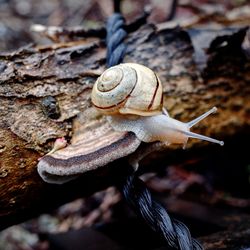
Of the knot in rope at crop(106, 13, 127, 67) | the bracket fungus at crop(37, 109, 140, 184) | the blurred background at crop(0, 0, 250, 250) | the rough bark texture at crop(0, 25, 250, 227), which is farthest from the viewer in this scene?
the blurred background at crop(0, 0, 250, 250)

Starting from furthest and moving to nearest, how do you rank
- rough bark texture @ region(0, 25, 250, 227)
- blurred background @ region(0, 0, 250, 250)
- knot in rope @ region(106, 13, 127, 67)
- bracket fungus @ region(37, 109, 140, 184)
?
blurred background @ region(0, 0, 250, 250) < knot in rope @ region(106, 13, 127, 67) < rough bark texture @ region(0, 25, 250, 227) < bracket fungus @ region(37, 109, 140, 184)

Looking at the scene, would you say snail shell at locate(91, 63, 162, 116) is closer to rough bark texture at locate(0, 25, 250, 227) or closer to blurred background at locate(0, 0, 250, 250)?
rough bark texture at locate(0, 25, 250, 227)

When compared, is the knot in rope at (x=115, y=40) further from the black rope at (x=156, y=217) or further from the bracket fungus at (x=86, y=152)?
the black rope at (x=156, y=217)

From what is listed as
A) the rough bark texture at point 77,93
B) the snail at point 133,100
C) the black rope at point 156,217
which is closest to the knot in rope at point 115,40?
the rough bark texture at point 77,93

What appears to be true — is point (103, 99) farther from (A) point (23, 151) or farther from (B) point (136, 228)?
(B) point (136, 228)

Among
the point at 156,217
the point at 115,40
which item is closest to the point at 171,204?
the point at 156,217

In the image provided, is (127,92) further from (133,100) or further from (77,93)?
(77,93)

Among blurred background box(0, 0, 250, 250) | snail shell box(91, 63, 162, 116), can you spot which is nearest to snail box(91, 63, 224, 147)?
snail shell box(91, 63, 162, 116)
